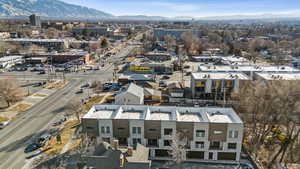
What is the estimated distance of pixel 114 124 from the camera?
2617cm

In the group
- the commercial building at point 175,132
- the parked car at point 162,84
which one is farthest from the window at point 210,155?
the parked car at point 162,84

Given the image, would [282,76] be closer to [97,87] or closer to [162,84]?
[162,84]

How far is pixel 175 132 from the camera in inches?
1005

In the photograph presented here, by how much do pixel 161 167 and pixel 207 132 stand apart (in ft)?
22.4

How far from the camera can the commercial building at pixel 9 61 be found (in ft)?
234

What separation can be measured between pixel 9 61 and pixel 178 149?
75.1m

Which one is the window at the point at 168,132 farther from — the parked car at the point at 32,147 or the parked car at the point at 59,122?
the parked car at the point at 59,122

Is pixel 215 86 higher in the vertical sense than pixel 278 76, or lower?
lower

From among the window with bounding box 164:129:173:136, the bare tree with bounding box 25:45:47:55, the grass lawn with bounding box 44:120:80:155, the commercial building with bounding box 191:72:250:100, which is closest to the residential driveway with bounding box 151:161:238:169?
the window with bounding box 164:129:173:136

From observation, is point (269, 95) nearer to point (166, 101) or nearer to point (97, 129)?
point (166, 101)

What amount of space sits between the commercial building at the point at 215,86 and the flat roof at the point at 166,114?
1600 centimetres

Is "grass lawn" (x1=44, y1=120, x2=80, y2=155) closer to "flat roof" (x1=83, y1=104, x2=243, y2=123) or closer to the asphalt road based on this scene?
the asphalt road

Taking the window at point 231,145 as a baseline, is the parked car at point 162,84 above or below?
above

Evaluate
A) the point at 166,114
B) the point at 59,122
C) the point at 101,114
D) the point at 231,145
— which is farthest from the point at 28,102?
the point at 231,145
